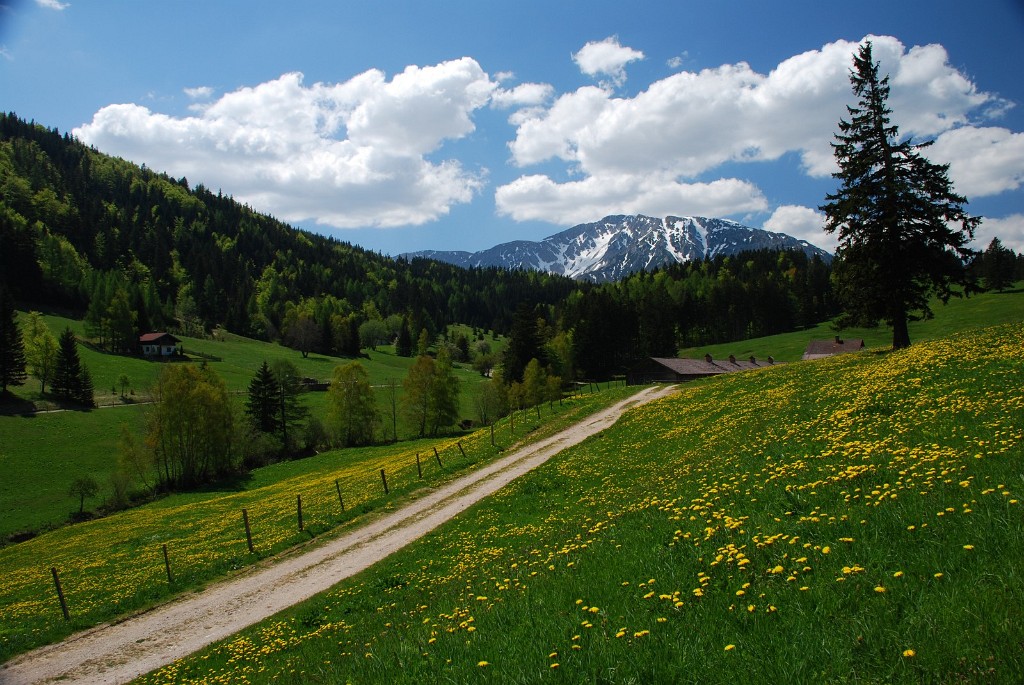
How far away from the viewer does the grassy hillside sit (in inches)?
2530

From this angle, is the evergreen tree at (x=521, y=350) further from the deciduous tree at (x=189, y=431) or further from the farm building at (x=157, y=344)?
the farm building at (x=157, y=344)

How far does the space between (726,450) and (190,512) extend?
5361 cm

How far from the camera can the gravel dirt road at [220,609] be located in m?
16.1

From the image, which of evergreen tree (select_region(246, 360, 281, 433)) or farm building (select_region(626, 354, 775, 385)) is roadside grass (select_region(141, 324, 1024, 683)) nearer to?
evergreen tree (select_region(246, 360, 281, 433))

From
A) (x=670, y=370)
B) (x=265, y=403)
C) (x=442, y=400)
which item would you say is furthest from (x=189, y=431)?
(x=670, y=370)

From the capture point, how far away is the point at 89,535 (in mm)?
48625

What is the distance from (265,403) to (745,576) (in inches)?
3932

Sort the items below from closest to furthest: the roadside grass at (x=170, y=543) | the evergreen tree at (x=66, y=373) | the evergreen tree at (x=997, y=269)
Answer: the roadside grass at (x=170, y=543) < the evergreen tree at (x=66, y=373) < the evergreen tree at (x=997, y=269)

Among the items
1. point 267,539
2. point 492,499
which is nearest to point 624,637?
point 492,499

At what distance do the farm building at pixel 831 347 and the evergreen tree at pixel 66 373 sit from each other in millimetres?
148769

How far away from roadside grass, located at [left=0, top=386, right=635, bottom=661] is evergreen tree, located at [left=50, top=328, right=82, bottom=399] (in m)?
49.3

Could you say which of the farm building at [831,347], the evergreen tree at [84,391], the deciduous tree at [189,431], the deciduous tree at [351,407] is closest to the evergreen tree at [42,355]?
the evergreen tree at [84,391]

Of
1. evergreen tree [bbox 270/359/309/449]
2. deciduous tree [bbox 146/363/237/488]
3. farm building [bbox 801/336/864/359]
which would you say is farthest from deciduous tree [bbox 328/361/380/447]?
farm building [bbox 801/336/864/359]

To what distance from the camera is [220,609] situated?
63.3 ft
